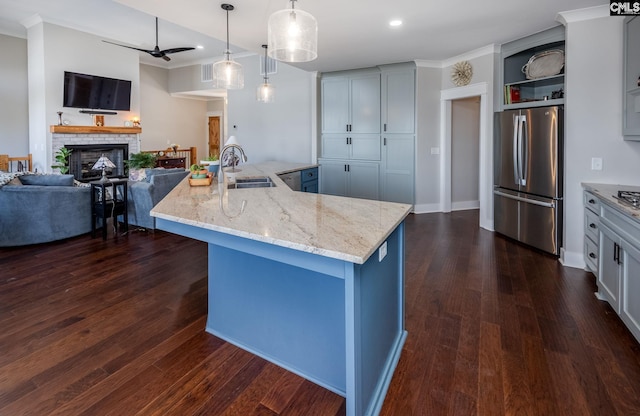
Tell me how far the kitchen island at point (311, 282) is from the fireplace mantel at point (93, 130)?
6.15 meters

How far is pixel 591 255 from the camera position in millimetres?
3252

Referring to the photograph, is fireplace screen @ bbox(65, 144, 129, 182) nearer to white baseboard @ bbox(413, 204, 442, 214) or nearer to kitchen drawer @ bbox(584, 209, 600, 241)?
white baseboard @ bbox(413, 204, 442, 214)

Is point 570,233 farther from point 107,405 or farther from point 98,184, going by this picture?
point 98,184

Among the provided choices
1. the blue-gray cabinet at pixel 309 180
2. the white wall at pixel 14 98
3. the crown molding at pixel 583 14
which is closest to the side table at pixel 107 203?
the blue-gray cabinet at pixel 309 180

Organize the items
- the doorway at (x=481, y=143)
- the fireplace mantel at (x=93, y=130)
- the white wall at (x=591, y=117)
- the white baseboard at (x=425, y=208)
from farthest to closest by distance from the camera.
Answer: the fireplace mantel at (x=93, y=130) → the white baseboard at (x=425, y=208) → the doorway at (x=481, y=143) → the white wall at (x=591, y=117)

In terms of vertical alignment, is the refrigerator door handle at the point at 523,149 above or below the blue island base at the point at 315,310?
above

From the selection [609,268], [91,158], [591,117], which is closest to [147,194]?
[91,158]

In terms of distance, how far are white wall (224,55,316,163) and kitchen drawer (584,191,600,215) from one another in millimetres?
4645

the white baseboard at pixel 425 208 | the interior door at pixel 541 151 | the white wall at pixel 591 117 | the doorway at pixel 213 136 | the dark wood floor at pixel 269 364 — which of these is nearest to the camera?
the dark wood floor at pixel 269 364

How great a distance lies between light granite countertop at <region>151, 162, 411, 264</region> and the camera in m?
1.53

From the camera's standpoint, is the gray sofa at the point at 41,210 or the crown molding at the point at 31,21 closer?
the gray sofa at the point at 41,210

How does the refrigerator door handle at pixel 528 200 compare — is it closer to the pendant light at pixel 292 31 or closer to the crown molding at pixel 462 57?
the crown molding at pixel 462 57

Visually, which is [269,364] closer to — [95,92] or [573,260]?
[573,260]

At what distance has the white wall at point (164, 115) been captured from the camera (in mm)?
9711
